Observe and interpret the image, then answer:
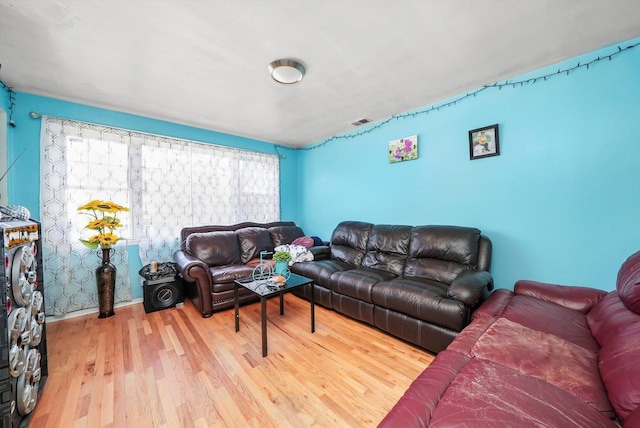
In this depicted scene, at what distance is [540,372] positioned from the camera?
106cm

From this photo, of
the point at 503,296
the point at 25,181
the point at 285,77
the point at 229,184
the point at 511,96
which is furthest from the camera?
the point at 229,184

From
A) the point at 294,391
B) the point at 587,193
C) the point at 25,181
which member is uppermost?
the point at 25,181

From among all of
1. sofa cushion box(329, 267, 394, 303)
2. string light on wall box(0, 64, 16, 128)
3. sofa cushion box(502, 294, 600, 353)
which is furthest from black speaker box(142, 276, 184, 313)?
sofa cushion box(502, 294, 600, 353)

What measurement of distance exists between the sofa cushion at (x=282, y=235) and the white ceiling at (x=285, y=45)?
1.98 metres

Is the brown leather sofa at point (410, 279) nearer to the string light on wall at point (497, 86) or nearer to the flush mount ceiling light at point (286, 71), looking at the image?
the string light on wall at point (497, 86)

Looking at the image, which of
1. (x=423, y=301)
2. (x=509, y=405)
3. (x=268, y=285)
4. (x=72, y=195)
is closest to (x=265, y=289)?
(x=268, y=285)

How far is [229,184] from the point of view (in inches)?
147

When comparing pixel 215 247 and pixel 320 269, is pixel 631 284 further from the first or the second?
pixel 215 247

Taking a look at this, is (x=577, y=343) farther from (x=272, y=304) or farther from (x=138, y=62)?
(x=138, y=62)

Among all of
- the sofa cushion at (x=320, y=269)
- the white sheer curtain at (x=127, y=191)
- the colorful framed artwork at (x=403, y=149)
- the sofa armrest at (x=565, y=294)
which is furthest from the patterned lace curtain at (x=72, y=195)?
the sofa armrest at (x=565, y=294)

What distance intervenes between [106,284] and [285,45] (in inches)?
118

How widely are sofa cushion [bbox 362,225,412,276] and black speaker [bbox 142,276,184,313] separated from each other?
2313 mm

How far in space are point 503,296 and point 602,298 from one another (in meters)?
0.55

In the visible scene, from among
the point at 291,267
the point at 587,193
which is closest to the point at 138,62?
the point at 291,267
